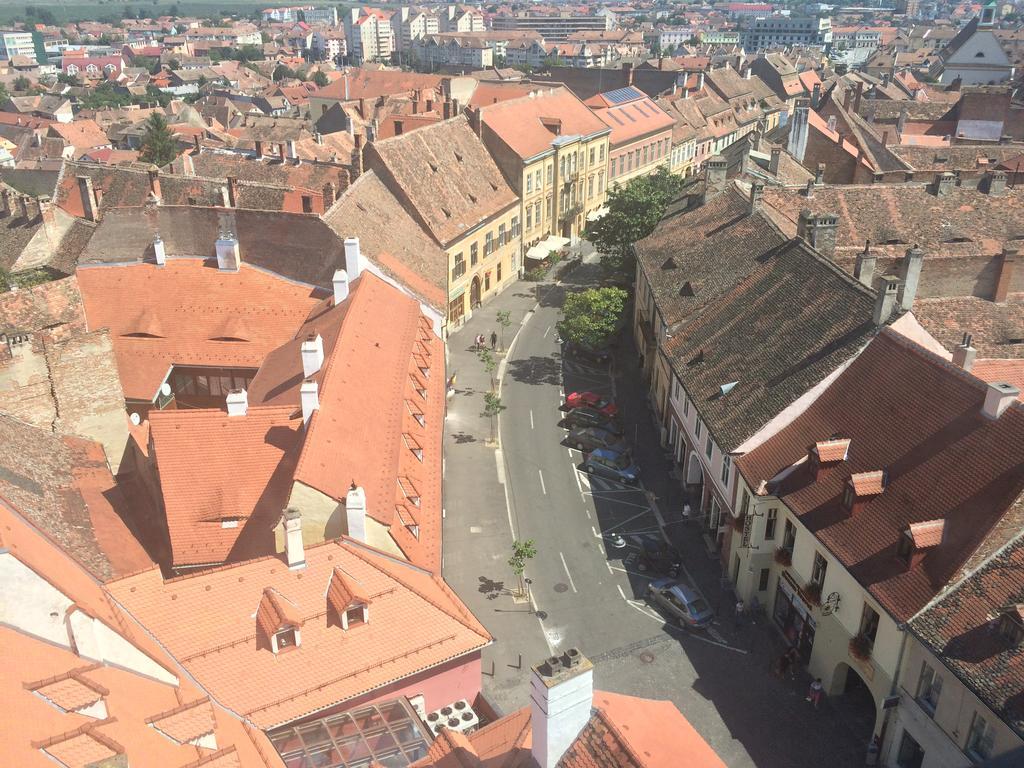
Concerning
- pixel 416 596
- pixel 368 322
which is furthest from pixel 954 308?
pixel 416 596

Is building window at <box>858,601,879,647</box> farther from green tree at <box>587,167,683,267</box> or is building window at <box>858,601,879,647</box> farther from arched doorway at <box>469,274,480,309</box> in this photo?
arched doorway at <box>469,274,480,309</box>

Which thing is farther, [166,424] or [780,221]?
[780,221]

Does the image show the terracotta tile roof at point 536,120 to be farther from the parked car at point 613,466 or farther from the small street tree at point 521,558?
the small street tree at point 521,558

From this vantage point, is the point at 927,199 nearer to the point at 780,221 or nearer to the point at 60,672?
the point at 780,221

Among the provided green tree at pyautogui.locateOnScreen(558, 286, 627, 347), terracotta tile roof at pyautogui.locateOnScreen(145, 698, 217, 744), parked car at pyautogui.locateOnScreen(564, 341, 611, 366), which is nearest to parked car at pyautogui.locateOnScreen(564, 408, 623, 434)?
green tree at pyautogui.locateOnScreen(558, 286, 627, 347)

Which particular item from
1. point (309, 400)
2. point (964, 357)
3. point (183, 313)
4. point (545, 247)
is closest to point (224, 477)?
point (309, 400)
